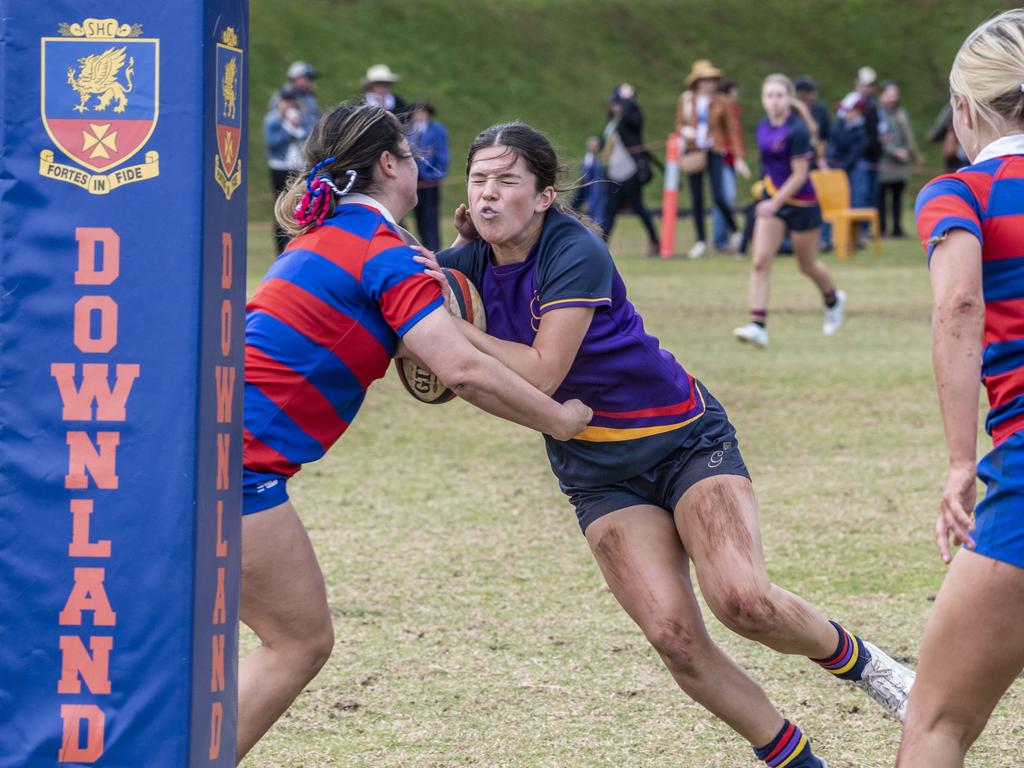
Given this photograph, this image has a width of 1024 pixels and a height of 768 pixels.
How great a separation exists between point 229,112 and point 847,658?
7.82 ft

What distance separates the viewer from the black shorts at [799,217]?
41.8 ft

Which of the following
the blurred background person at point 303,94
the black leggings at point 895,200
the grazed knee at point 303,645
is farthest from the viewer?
the black leggings at point 895,200

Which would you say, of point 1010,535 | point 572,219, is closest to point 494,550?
point 572,219

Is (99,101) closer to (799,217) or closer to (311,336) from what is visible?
(311,336)

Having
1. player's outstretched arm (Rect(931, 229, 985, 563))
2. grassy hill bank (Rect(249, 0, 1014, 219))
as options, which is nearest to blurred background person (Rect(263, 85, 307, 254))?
grassy hill bank (Rect(249, 0, 1014, 219))

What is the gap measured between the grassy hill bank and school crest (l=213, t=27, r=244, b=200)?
97.8ft

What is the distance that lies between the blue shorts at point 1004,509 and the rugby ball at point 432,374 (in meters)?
1.37

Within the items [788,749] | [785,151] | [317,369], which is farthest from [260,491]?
[785,151]

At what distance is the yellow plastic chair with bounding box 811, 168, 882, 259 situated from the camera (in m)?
22.2

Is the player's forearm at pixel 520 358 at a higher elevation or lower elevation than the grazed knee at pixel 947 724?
→ higher

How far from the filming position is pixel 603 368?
161 inches

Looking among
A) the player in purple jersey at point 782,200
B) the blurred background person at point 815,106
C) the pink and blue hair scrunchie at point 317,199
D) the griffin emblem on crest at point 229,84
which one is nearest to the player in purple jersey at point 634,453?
the pink and blue hair scrunchie at point 317,199

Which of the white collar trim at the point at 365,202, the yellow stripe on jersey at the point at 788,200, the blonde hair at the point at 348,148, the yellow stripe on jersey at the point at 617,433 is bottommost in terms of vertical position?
the yellow stripe on jersey at the point at 617,433

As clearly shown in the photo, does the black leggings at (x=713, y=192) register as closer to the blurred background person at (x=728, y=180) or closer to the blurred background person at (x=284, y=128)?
the blurred background person at (x=728, y=180)
